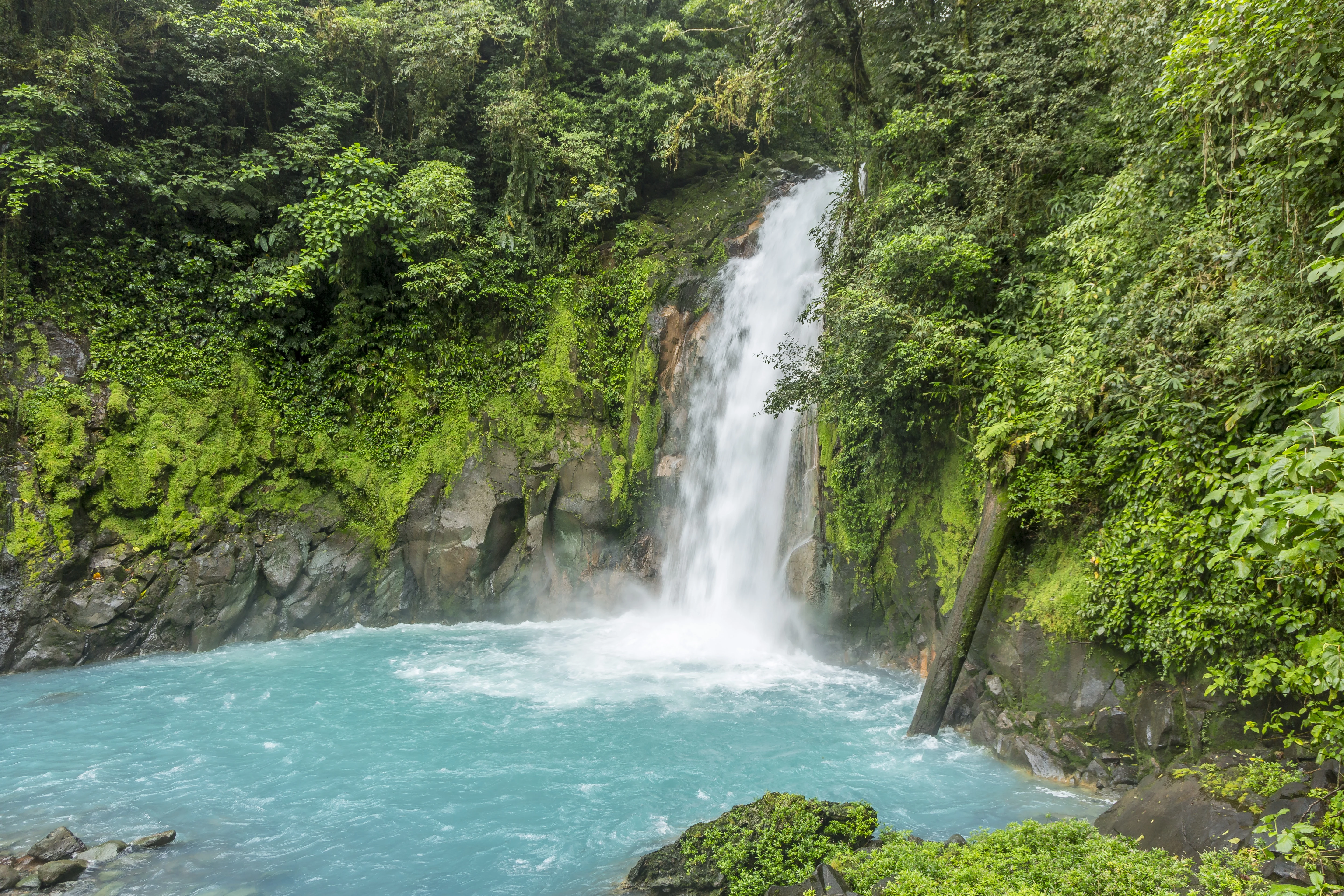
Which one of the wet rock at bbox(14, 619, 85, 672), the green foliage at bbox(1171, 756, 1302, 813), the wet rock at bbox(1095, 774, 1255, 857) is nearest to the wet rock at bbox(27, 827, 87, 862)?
the wet rock at bbox(14, 619, 85, 672)

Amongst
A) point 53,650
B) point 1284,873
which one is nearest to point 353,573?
point 53,650

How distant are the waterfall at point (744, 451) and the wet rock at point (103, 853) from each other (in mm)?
8717

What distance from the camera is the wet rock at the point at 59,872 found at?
5289 millimetres

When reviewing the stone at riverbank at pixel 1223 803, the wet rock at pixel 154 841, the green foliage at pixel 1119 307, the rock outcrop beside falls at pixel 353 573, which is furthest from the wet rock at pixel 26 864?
the green foliage at pixel 1119 307

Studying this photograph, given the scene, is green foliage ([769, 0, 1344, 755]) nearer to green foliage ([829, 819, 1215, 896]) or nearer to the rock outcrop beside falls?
green foliage ([829, 819, 1215, 896])

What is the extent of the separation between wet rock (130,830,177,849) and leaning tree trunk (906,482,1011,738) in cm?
741

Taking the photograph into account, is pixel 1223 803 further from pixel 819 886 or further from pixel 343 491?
pixel 343 491

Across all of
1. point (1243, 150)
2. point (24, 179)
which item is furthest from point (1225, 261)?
point (24, 179)

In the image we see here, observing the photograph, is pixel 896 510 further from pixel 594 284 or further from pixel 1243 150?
pixel 594 284

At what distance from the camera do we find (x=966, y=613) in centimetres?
752

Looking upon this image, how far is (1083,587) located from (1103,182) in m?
4.68

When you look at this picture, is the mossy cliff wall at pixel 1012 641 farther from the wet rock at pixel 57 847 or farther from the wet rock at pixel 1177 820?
the wet rock at pixel 57 847

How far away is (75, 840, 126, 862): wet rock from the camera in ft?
18.5

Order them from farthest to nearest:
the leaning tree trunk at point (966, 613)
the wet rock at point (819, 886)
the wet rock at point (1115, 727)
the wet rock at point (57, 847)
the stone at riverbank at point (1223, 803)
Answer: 1. the leaning tree trunk at point (966, 613)
2. the wet rock at point (1115, 727)
3. the wet rock at point (57, 847)
4. the stone at riverbank at point (1223, 803)
5. the wet rock at point (819, 886)
